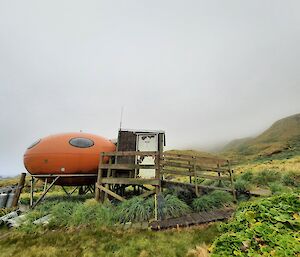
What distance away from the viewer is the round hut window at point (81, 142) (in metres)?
13.5

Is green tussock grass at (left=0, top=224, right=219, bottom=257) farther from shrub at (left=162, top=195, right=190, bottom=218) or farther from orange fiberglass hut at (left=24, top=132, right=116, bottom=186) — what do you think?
orange fiberglass hut at (left=24, top=132, right=116, bottom=186)

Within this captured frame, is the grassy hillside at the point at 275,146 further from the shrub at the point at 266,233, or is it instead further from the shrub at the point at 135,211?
the shrub at the point at 266,233

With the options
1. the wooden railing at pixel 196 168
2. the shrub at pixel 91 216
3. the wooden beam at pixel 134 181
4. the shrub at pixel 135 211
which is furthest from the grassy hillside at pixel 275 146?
the shrub at pixel 91 216

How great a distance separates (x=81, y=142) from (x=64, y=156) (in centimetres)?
137

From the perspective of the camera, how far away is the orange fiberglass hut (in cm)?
1311

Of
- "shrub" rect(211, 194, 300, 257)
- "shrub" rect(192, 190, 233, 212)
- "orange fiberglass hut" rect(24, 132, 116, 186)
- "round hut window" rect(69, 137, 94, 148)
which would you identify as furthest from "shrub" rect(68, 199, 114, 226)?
"round hut window" rect(69, 137, 94, 148)

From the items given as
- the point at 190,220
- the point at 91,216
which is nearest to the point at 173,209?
the point at 190,220

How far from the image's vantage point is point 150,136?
14.8 meters

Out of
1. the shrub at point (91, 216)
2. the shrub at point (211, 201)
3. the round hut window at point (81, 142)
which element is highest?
the round hut window at point (81, 142)

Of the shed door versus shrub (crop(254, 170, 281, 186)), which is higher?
the shed door

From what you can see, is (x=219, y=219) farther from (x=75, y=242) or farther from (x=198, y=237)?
(x=75, y=242)

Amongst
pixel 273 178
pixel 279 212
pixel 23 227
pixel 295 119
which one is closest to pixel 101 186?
pixel 23 227

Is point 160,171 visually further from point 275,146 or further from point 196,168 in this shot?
point 275,146

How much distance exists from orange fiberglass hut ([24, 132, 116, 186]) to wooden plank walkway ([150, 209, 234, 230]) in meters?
7.31
